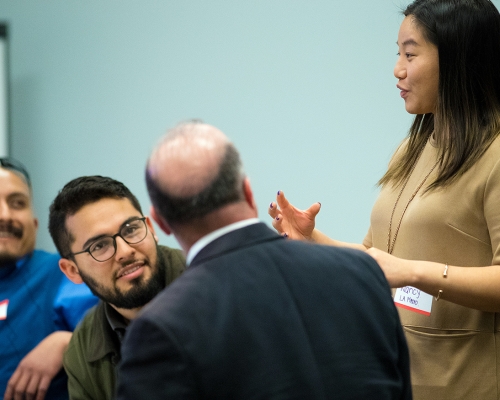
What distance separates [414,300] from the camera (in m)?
1.67

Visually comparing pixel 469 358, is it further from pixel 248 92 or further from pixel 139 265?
pixel 248 92

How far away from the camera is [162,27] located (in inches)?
142

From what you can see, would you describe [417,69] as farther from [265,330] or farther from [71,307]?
[71,307]

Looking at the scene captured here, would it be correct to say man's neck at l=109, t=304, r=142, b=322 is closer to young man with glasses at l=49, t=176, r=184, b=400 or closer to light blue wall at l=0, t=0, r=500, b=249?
young man with glasses at l=49, t=176, r=184, b=400

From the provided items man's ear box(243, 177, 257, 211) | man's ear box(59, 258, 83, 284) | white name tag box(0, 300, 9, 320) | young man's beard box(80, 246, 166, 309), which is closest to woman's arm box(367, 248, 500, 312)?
man's ear box(243, 177, 257, 211)

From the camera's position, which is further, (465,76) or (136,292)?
(136,292)

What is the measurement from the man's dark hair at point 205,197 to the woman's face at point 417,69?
0.77 metres

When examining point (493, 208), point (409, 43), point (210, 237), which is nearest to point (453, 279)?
point (493, 208)

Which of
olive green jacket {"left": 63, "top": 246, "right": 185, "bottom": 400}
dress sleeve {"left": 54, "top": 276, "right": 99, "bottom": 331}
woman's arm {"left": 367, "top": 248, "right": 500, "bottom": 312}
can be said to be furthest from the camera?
dress sleeve {"left": 54, "top": 276, "right": 99, "bottom": 331}

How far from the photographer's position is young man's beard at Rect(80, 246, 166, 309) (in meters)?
1.81

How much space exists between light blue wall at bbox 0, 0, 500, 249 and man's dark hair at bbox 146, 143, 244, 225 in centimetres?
230

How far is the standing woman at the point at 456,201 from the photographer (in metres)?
1.52

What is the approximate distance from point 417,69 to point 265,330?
928mm

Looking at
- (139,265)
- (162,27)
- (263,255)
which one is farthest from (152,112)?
(263,255)
